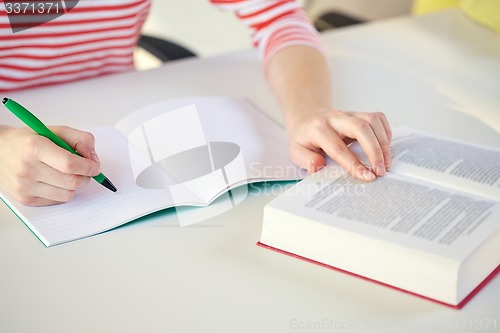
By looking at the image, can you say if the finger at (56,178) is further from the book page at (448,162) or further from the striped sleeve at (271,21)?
the striped sleeve at (271,21)

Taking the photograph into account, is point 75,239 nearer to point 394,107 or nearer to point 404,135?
point 404,135

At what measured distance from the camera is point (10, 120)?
3.49 ft

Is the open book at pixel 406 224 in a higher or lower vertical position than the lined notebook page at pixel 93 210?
higher

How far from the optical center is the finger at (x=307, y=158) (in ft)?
2.87

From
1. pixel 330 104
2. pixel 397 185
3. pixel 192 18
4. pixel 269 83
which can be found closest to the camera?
pixel 397 185

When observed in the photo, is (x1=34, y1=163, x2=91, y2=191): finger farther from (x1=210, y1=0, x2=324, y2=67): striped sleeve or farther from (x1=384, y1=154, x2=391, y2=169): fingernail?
→ (x1=210, y1=0, x2=324, y2=67): striped sleeve

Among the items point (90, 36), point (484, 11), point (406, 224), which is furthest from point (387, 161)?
point (484, 11)

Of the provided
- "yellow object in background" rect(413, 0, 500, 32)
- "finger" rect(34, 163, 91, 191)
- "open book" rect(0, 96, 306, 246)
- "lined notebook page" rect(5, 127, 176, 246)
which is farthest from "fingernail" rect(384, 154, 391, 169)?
"yellow object in background" rect(413, 0, 500, 32)

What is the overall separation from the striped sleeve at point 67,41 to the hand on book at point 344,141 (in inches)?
18.7

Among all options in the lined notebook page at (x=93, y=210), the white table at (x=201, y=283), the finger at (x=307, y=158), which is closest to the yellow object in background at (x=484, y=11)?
the white table at (x=201, y=283)

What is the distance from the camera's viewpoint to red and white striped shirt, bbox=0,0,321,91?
118 cm

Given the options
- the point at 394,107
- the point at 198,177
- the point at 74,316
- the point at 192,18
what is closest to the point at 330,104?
the point at 394,107

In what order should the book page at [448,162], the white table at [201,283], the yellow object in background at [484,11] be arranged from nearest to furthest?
the white table at [201,283]
the book page at [448,162]
the yellow object in background at [484,11]

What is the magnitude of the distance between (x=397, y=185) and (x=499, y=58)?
633 millimetres
